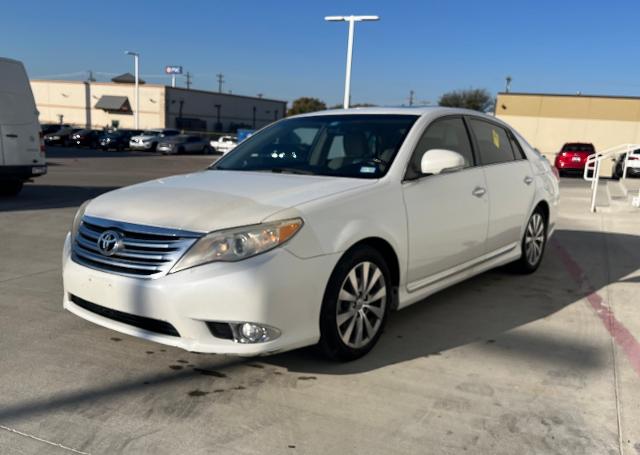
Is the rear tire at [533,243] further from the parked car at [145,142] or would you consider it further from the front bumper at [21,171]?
the parked car at [145,142]

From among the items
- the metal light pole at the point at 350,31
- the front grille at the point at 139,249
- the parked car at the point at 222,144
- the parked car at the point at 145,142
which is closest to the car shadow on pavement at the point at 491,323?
the front grille at the point at 139,249

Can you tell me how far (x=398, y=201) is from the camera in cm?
383

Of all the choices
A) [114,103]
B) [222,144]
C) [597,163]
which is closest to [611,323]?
[597,163]

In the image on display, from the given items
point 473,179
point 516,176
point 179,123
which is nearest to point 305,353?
point 473,179

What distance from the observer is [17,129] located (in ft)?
34.9

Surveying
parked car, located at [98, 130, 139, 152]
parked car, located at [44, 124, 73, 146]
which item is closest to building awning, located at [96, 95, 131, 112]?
parked car, located at [44, 124, 73, 146]

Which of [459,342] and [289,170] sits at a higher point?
[289,170]

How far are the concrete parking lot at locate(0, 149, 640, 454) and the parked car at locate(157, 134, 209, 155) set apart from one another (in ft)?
106

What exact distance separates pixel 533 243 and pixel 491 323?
1.71 meters

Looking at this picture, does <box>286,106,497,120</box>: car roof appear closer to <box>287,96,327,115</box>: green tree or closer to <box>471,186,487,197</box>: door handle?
<box>471,186,487,197</box>: door handle

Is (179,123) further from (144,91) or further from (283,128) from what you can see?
(283,128)

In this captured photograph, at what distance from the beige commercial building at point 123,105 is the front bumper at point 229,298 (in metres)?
58.9

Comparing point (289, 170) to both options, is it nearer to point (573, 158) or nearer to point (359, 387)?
point (359, 387)

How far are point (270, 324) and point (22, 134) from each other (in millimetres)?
9568
